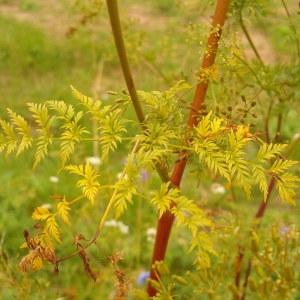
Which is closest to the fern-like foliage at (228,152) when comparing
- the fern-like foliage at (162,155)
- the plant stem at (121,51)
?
the fern-like foliage at (162,155)

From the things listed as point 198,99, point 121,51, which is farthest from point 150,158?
point 198,99

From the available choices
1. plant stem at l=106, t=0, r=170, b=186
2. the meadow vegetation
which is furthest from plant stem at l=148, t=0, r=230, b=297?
plant stem at l=106, t=0, r=170, b=186

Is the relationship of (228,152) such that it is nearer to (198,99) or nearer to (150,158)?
(150,158)

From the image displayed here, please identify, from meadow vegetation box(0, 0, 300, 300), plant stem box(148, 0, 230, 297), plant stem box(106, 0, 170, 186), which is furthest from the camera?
plant stem box(148, 0, 230, 297)

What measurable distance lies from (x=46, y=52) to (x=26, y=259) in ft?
13.1

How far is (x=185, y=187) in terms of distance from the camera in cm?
314

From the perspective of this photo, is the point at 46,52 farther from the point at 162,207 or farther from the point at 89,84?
the point at 162,207

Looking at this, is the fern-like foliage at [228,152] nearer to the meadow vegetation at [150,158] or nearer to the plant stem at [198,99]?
the meadow vegetation at [150,158]

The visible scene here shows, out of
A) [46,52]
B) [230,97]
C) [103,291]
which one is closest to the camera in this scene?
[230,97]

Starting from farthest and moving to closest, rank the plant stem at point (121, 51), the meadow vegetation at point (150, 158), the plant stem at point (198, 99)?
the plant stem at point (198, 99)
the meadow vegetation at point (150, 158)
the plant stem at point (121, 51)

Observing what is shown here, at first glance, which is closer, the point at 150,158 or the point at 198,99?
the point at 150,158

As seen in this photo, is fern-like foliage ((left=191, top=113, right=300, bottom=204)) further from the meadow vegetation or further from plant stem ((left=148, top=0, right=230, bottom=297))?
plant stem ((left=148, top=0, right=230, bottom=297))

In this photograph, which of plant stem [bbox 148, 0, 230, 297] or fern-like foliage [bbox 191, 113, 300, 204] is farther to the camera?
plant stem [bbox 148, 0, 230, 297]

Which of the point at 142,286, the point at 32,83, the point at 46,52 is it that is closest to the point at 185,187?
the point at 142,286
